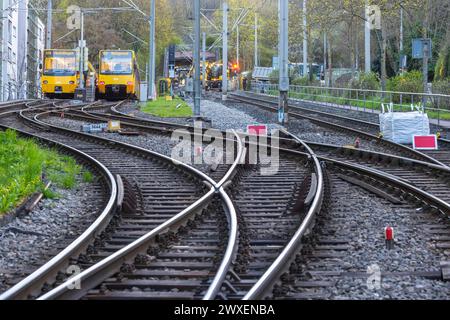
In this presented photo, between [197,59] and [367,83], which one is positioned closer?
[197,59]

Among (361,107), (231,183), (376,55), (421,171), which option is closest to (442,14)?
(361,107)

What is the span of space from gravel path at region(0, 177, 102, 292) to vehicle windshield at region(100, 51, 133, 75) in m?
38.8

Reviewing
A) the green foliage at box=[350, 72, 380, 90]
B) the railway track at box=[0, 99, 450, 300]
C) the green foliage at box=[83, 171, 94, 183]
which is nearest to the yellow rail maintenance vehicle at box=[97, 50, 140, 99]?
the green foliage at box=[350, 72, 380, 90]

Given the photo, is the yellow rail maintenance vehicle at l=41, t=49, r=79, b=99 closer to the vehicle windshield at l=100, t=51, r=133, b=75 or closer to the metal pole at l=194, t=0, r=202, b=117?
the vehicle windshield at l=100, t=51, r=133, b=75

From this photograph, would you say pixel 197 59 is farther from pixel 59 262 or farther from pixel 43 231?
pixel 59 262

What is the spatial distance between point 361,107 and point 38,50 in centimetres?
5487

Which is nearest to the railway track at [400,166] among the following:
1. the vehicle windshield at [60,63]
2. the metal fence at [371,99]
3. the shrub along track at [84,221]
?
the shrub along track at [84,221]

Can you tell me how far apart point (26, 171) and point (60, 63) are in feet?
129

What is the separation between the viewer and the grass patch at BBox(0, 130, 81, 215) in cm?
1087

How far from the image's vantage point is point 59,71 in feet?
168

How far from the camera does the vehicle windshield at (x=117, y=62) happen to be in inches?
1993

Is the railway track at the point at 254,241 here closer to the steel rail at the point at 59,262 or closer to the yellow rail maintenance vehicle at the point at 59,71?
the steel rail at the point at 59,262

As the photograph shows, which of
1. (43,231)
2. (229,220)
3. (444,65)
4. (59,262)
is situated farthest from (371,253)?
(444,65)
